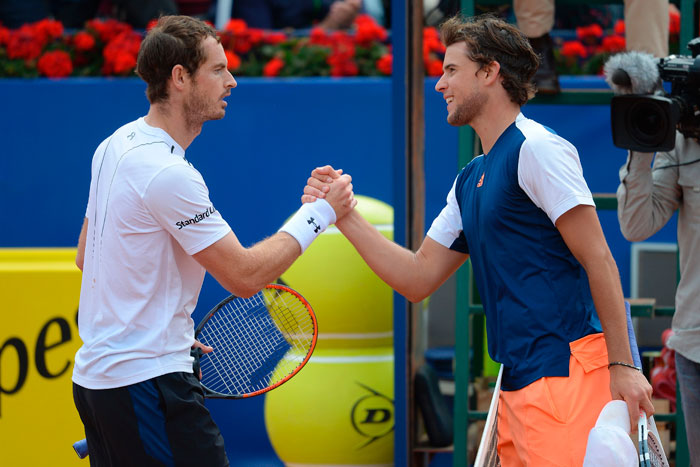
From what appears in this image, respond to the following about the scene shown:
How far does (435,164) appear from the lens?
559 cm

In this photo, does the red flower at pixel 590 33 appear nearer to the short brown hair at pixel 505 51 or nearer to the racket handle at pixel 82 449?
the short brown hair at pixel 505 51

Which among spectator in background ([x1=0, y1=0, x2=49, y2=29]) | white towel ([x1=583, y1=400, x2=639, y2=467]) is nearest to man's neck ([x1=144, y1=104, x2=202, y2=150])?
white towel ([x1=583, y1=400, x2=639, y2=467])

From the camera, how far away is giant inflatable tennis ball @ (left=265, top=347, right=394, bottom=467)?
432 centimetres

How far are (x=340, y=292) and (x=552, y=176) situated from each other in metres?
2.19

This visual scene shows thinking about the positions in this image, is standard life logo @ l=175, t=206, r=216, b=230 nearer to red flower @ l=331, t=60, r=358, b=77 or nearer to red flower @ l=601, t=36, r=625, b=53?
red flower @ l=331, t=60, r=358, b=77

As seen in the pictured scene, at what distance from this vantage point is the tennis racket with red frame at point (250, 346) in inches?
121

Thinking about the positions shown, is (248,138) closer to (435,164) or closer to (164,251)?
(435,164)

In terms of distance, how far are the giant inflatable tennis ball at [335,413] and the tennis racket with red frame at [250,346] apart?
3.31 feet

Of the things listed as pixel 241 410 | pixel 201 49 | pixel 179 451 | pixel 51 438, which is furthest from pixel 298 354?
pixel 241 410

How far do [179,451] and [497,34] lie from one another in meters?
1.49

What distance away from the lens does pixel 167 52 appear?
2.65 m

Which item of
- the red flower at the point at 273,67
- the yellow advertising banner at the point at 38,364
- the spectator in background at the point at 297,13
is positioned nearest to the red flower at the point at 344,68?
the red flower at the point at 273,67

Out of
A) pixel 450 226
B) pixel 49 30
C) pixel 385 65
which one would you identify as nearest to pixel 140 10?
pixel 49 30

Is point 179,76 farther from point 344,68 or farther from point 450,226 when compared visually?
point 344,68
